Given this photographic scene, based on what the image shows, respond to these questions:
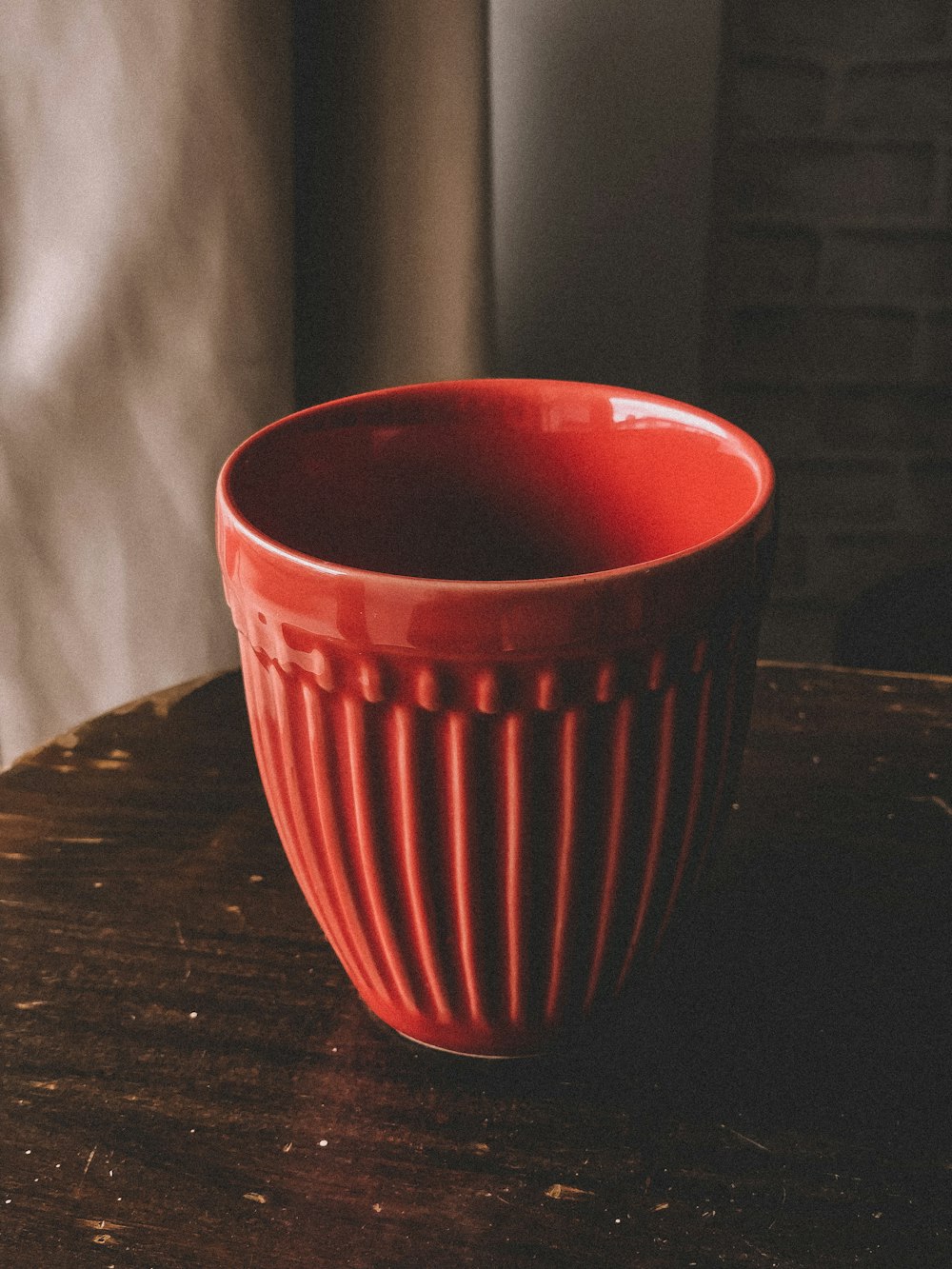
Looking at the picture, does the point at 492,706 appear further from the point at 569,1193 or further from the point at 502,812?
the point at 569,1193

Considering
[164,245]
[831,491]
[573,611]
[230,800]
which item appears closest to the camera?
[573,611]

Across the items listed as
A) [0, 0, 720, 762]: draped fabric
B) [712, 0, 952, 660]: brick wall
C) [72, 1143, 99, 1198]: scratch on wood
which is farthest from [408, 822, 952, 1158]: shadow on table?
[712, 0, 952, 660]: brick wall

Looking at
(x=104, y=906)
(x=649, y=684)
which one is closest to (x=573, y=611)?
(x=649, y=684)

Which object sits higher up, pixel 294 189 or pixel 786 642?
pixel 294 189

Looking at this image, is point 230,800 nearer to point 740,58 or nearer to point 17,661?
point 17,661

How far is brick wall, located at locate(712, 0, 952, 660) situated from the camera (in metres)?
1.11

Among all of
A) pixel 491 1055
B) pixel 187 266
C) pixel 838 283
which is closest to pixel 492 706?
pixel 491 1055

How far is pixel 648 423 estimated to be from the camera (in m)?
0.42

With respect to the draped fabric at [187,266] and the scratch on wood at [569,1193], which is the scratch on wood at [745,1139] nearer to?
the scratch on wood at [569,1193]

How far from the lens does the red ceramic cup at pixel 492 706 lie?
0.97 ft

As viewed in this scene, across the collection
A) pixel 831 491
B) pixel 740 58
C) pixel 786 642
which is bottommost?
pixel 786 642

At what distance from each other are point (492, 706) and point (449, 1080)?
0.52 feet

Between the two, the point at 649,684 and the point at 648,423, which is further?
the point at 648,423

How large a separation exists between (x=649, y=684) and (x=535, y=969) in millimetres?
101
